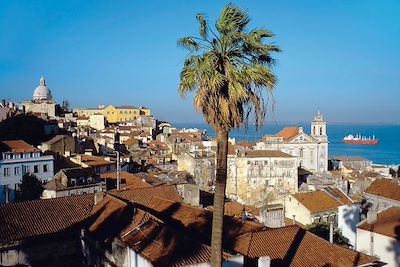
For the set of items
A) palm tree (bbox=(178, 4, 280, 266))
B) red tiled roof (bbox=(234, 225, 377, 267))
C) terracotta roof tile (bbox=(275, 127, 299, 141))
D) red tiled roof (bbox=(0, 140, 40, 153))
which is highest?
palm tree (bbox=(178, 4, 280, 266))

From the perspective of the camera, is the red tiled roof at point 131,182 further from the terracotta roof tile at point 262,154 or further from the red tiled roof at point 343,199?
the terracotta roof tile at point 262,154

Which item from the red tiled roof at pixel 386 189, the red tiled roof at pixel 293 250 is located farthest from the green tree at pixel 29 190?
the red tiled roof at pixel 386 189

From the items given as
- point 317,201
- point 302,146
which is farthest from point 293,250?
point 302,146

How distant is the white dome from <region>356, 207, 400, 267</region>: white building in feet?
431

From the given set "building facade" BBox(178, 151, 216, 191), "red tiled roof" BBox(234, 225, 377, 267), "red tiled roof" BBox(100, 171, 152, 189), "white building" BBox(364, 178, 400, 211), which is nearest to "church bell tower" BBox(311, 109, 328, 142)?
"building facade" BBox(178, 151, 216, 191)

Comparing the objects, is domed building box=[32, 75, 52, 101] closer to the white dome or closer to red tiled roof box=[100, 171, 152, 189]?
the white dome

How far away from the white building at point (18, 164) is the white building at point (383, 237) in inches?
1421

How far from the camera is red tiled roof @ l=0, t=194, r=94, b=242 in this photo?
774 inches

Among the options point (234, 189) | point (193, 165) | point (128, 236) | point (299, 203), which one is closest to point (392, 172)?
point (234, 189)

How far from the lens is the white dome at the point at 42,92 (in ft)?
472

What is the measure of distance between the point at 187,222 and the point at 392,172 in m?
80.7

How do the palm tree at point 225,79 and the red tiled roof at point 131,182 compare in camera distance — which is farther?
the red tiled roof at point 131,182

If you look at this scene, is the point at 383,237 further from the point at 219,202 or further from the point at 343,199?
the point at 219,202

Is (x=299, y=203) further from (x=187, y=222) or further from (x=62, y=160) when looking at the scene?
(x=62, y=160)
